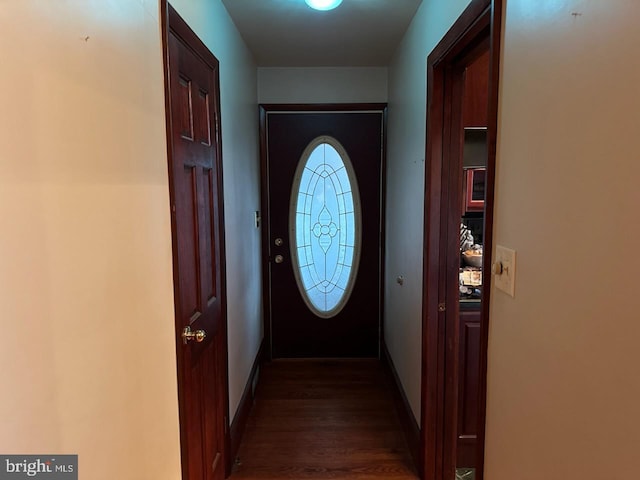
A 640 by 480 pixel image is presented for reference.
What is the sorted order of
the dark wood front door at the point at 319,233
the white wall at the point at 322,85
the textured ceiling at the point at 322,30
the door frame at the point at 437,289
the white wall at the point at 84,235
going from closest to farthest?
the white wall at the point at 84,235 → the door frame at the point at 437,289 → the textured ceiling at the point at 322,30 → the white wall at the point at 322,85 → the dark wood front door at the point at 319,233

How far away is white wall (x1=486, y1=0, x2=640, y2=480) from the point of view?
701 mm

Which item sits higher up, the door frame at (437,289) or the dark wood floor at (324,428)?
the door frame at (437,289)

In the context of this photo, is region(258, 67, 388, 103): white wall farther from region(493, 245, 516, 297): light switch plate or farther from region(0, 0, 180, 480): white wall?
region(493, 245, 516, 297): light switch plate

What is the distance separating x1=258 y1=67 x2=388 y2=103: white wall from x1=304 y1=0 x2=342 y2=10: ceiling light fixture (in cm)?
118

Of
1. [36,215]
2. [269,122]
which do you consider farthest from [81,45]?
[269,122]

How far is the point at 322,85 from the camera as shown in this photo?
3.21m

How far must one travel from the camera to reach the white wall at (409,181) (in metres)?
2.01

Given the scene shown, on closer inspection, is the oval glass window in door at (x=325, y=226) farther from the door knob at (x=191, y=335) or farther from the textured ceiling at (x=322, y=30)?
the door knob at (x=191, y=335)

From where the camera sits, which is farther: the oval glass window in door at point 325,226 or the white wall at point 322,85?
the oval glass window in door at point 325,226

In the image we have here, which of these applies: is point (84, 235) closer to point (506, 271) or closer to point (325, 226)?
point (506, 271)

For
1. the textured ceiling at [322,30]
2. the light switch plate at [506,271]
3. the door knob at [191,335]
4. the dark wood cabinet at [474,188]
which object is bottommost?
the door knob at [191,335]

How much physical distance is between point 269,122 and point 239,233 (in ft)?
4.08

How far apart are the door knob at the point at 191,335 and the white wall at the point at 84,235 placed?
0.17m

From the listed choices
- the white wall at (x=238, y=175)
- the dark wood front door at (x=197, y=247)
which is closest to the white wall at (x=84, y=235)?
the dark wood front door at (x=197, y=247)
